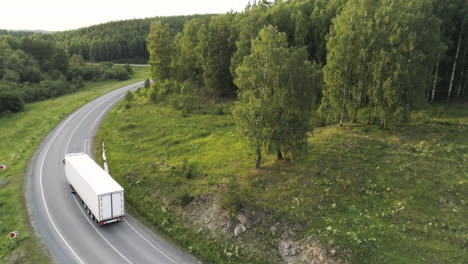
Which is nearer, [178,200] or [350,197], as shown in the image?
[350,197]

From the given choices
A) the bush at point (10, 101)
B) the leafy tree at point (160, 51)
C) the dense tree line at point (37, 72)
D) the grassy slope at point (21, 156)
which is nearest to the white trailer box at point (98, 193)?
the grassy slope at point (21, 156)

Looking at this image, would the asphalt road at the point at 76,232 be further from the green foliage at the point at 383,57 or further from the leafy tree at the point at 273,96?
the green foliage at the point at 383,57

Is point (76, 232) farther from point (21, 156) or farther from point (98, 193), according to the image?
point (21, 156)

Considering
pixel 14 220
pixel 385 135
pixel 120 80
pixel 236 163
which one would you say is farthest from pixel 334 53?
pixel 120 80

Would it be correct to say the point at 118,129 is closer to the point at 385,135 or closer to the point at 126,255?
the point at 126,255

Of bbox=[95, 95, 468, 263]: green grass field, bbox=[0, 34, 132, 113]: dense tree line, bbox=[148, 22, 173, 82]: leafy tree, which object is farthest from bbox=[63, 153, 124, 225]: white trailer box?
bbox=[0, 34, 132, 113]: dense tree line

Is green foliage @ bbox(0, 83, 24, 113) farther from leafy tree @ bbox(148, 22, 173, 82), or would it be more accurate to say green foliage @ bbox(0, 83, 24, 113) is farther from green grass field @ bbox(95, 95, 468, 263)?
green grass field @ bbox(95, 95, 468, 263)
